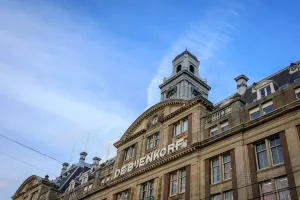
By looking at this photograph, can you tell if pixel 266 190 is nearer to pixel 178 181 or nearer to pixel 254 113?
pixel 254 113

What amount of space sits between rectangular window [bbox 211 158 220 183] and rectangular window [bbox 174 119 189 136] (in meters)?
6.21

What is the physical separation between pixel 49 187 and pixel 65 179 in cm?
542

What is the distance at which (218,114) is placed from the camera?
3328cm

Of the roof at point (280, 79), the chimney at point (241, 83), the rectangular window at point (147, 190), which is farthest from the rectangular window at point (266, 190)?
the chimney at point (241, 83)

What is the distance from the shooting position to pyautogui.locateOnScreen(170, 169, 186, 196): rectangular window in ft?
107

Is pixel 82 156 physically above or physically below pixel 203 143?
above

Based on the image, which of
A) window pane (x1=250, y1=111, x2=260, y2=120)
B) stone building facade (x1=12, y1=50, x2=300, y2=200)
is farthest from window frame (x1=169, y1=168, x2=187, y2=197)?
window pane (x1=250, y1=111, x2=260, y2=120)

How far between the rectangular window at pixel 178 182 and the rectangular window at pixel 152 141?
6.07m

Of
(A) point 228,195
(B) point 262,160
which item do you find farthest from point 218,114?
(A) point 228,195

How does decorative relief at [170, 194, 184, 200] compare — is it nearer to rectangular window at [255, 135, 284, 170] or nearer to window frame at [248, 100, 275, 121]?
rectangular window at [255, 135, 284, 170]

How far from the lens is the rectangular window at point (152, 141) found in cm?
3962

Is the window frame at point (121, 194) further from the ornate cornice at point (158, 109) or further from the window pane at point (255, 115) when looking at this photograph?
the window pane at point (255, 115)

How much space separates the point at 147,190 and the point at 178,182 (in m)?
4.77

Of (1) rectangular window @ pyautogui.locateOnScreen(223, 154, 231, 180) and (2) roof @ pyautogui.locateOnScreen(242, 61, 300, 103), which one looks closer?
(1) rectangular window @ pyautogui.locateOnScreen(223, 154, 231, 180)
